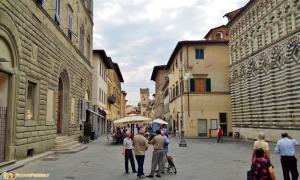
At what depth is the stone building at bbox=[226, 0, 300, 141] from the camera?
2520 centimetres

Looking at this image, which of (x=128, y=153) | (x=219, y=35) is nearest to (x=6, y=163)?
(x=128, y=153)

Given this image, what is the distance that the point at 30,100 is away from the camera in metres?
15.7

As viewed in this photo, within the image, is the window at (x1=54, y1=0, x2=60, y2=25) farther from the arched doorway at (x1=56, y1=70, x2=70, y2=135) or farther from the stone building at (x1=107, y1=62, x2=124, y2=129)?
the stone building at (x1=107, y1=62, x2=124, y2=129)

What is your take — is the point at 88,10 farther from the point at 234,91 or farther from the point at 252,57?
the point at 234,91

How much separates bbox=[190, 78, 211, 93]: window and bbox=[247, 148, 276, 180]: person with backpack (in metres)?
35.0

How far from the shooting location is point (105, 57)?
4378cm

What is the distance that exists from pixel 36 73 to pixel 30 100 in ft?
3.99

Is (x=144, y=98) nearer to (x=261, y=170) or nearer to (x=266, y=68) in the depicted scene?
(x=266, y=68)

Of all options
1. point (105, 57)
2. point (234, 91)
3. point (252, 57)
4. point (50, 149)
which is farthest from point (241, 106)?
point (50, 149)

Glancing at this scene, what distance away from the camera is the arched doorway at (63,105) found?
21.8m

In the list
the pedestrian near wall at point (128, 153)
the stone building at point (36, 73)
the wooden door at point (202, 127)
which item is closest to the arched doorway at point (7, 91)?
the stone building at point (36, 73)

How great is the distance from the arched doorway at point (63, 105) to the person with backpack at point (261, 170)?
53.9ft

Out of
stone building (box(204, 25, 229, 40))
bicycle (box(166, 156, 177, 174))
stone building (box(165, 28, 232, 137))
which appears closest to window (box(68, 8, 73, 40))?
bicycle (box(166, 156, 177, 174))

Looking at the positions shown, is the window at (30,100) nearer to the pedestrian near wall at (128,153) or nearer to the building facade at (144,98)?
the pedestrian near wall at (128,153)
